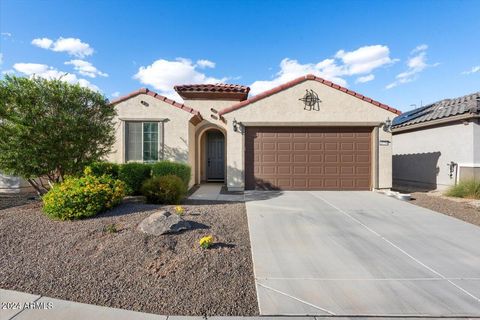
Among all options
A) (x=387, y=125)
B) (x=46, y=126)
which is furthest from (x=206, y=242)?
(x=387, y=125)

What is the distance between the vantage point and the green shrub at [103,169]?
299 inches

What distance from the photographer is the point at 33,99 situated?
19.0ft

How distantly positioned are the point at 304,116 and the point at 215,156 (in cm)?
542

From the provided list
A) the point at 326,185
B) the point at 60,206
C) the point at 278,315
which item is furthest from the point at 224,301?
the point at 326,185

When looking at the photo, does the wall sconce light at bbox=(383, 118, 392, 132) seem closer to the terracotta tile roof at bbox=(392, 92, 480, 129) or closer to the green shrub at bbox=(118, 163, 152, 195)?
the terracotta tile roof at bbox=(392, 92, 480, 129)

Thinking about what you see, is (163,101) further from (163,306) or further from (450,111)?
(450,111)

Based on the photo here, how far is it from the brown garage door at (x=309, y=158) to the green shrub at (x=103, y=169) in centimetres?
487

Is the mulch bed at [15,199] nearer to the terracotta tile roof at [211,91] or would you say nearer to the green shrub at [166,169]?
the green shrub at [166,169]

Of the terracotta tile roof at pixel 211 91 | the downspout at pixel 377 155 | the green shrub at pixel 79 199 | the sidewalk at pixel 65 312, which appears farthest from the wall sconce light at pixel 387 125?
the green shrub at pixel 79 199

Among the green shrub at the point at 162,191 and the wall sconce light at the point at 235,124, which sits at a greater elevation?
the wall sconce light at the point at 235,124

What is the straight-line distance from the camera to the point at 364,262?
3.84m

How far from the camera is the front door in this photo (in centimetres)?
1298

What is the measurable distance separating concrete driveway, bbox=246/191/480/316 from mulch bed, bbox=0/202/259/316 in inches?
16.1

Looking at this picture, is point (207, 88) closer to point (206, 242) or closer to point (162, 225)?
point (162, 225)
